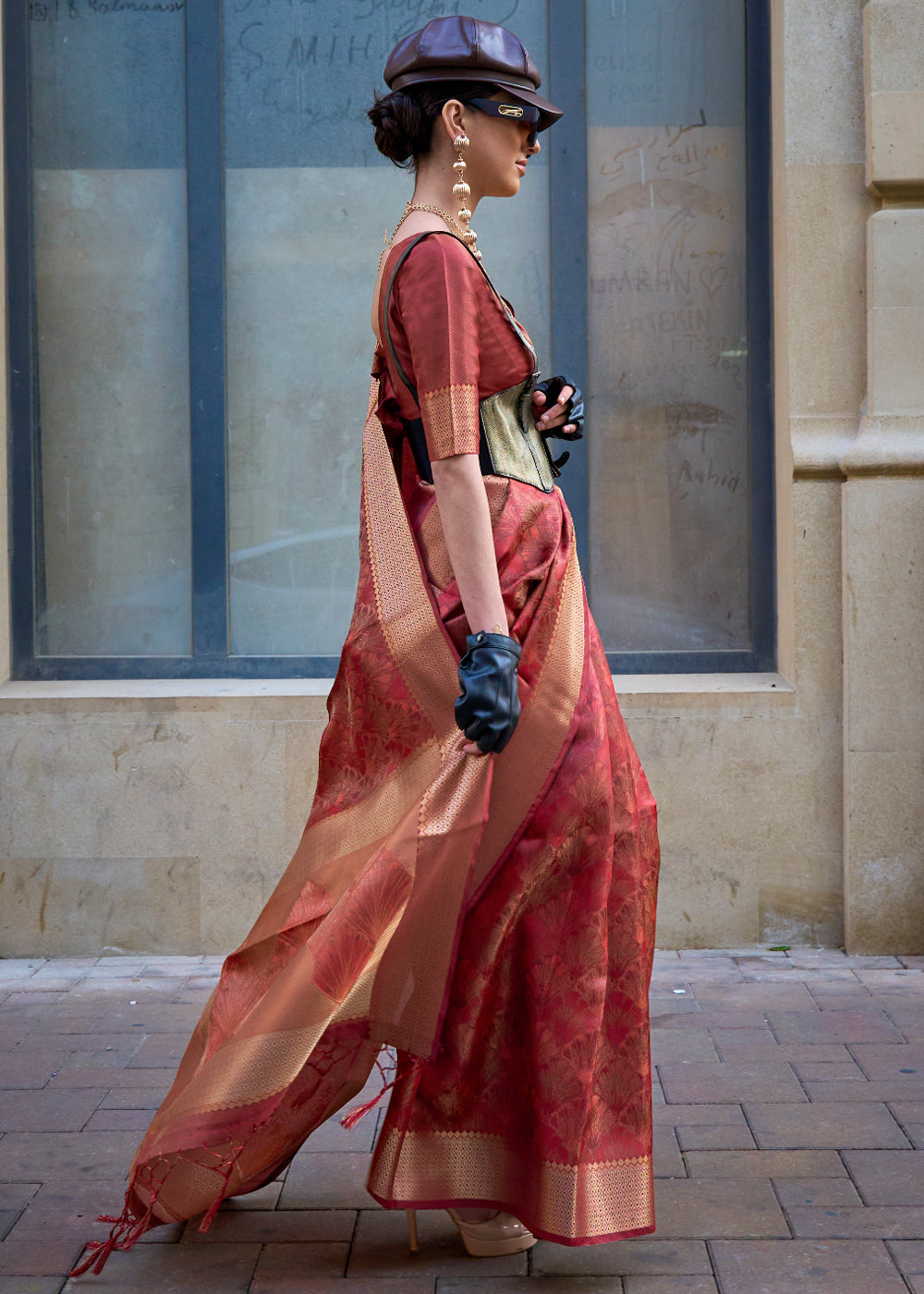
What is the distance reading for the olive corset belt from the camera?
95.8 inches

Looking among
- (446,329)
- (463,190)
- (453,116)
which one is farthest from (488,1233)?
(453,116)

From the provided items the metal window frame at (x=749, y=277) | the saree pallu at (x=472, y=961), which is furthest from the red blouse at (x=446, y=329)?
the metal window frame at (x=749, y=277)

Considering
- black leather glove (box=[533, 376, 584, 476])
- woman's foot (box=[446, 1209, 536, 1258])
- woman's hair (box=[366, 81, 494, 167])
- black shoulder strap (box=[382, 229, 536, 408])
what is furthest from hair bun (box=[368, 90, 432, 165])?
woman's foot (box=[446, 1209, 536, 1258])

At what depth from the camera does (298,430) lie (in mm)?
4887

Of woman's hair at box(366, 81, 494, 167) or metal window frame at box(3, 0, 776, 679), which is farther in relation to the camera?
metal window frame at box(3, 0, 776, 679)

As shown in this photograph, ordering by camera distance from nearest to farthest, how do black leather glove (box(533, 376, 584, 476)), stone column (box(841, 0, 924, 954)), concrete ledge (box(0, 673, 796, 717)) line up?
black leather glove (box(533, 376, 584, 476)) → stone column (box(841, 0, 924, 954)) → concrete ledge (box(0, 673, 796, 717))

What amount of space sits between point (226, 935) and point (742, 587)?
2079 millimetres

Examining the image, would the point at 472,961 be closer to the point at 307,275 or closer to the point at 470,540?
the point at 470,540

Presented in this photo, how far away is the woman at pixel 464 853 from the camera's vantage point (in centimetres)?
232

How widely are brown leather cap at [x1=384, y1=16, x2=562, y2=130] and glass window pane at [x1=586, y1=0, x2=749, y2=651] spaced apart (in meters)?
2.43

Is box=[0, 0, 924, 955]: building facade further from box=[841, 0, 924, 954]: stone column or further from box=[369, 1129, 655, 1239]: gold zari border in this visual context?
box=[369, 1129, 655, 1239]: gold zari border

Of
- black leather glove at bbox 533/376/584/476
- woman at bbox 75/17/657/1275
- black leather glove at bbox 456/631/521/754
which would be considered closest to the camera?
black leather glove at bbox 456/631/521/754

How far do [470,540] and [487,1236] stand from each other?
4.06ft

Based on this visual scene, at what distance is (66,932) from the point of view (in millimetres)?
4574
